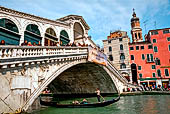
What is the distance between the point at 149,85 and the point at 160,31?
8740mm

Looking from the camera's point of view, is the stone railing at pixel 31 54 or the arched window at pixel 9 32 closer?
the stone railing at pixel 31 54

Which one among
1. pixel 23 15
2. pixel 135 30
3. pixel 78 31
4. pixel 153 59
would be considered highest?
pixel 135 30

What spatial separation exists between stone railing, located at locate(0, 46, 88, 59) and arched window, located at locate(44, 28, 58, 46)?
126 inches

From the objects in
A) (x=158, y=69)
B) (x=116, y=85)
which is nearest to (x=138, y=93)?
(x=116, y=85)

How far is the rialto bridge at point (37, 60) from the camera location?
5.62m

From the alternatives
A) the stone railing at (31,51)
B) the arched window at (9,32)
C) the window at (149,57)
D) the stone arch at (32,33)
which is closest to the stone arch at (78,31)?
the stone arch at (32,33)

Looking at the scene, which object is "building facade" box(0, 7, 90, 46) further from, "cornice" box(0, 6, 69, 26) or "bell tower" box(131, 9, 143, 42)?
"bell tower" box(131, 9, 143, 42)

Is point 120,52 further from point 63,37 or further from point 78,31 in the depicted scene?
point 63,37

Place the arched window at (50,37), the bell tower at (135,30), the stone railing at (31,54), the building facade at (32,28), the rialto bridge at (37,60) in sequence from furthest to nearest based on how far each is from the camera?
the bell tower at (135,30) < the arched window at (50,37) < the building facade at (32,28) < the rialto bridge at (37,60) < the stone railing at (31,54)

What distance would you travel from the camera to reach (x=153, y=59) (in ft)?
73.2

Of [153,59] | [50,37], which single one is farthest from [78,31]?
[153,59]

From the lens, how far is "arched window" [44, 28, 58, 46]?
1161cm

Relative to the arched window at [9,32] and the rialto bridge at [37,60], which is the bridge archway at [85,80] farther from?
the arched window at [9,32]

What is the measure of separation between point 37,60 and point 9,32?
3481 millimetres
